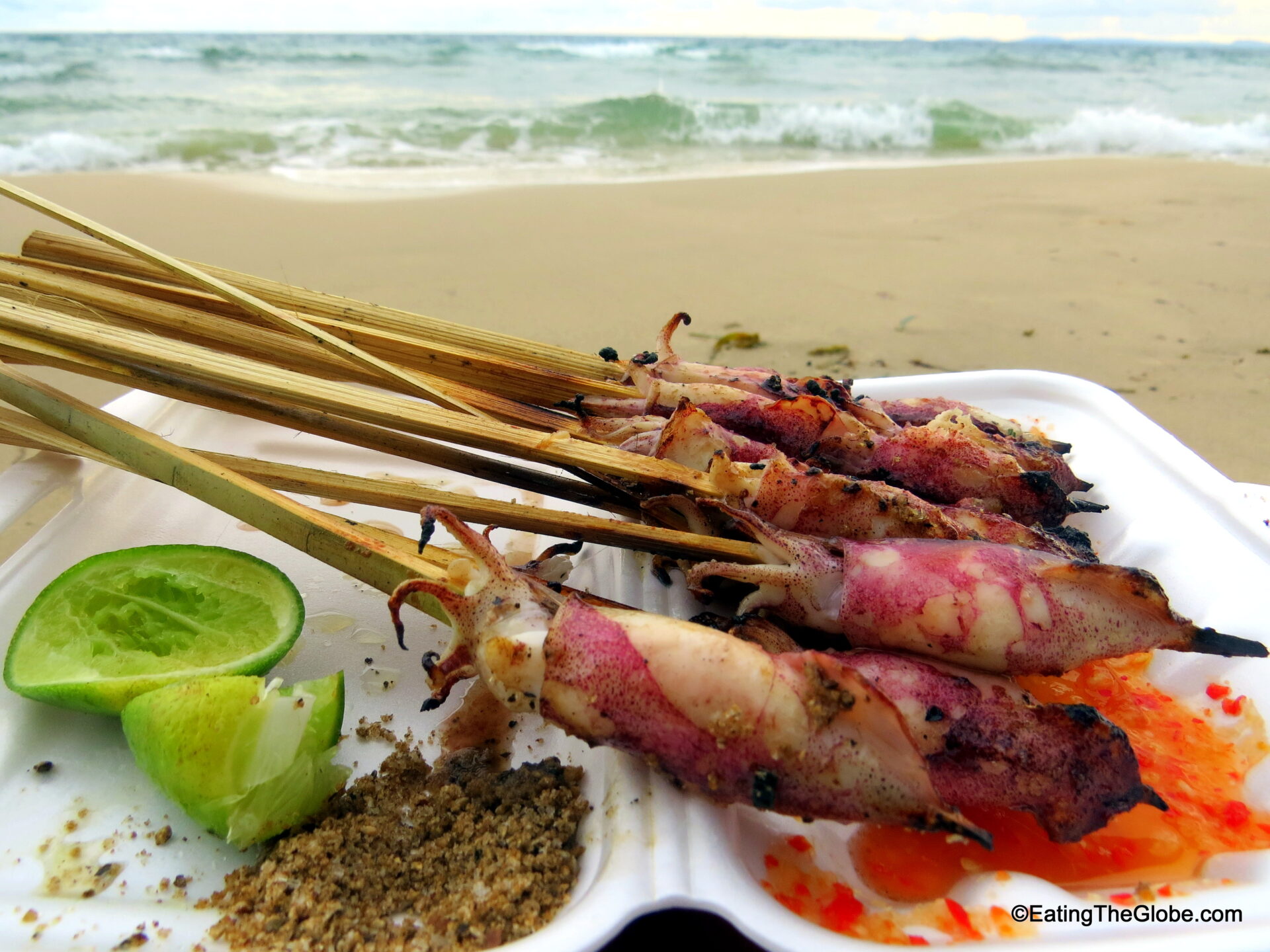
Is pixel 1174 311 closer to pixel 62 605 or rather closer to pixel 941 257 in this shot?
pixel 941 257

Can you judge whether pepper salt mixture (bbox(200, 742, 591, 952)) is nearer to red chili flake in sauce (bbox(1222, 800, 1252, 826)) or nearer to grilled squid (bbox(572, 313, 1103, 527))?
grilled squid (bbox(572, 313, 1103, 527))

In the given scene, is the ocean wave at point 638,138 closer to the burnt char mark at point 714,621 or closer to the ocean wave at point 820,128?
the ocean wave at point 820,128

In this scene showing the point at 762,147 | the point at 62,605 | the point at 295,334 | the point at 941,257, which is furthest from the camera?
the point at 762,147

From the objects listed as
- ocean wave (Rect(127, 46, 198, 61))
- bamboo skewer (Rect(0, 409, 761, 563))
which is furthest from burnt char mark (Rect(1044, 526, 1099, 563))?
ocean wave (Rect(127, 46, 198, 61))

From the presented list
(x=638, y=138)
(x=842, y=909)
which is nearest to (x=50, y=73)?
(x=638, y=138)

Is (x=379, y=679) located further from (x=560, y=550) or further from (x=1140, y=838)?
(x=1140, y=838)

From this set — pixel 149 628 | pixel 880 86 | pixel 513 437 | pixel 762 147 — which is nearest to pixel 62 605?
pixel 149 628
